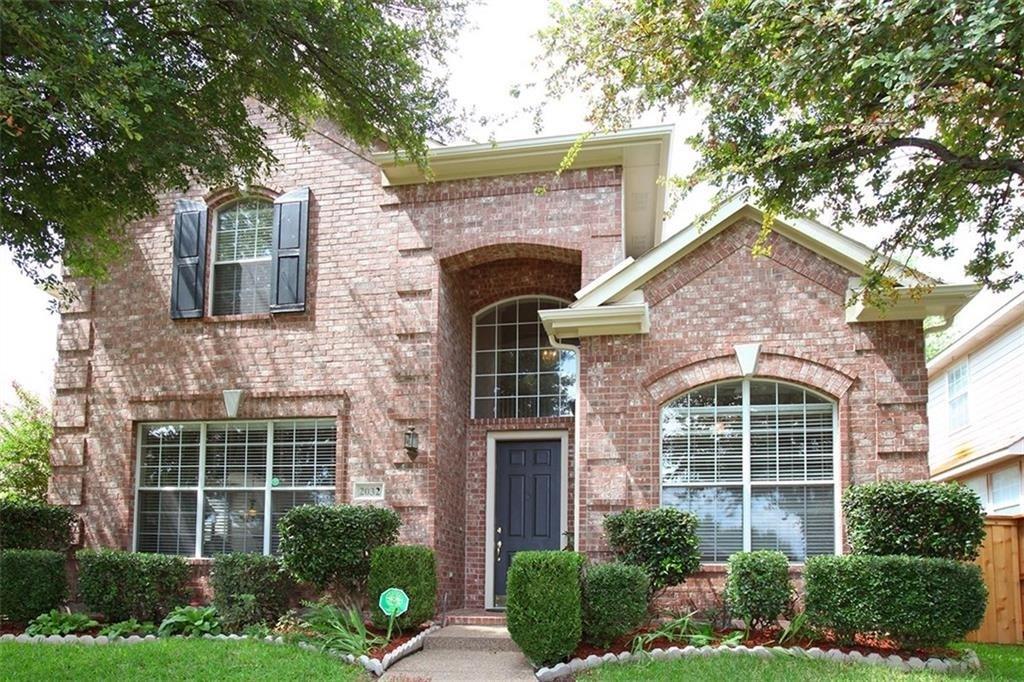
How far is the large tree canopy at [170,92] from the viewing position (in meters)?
8.33

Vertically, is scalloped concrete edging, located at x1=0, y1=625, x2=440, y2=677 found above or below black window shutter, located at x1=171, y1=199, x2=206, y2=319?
below

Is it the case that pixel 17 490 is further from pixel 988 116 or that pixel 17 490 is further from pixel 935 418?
pixel 935 418

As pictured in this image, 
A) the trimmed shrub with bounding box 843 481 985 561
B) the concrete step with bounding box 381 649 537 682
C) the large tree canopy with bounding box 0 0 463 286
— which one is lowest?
the concrete step with bounding box 381 649 537 682

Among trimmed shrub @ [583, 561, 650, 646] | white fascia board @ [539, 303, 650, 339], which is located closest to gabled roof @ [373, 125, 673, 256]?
white fascia board @ [539, 303, 650, 339]

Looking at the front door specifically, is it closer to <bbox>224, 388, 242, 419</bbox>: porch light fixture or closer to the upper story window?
<bbox>224, 388, 242, 419</bbox>: porch light fixture

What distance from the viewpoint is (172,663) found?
9586 mm

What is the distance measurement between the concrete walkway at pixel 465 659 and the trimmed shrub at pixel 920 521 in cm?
377

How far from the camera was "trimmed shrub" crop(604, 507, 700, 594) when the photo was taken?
1070cm

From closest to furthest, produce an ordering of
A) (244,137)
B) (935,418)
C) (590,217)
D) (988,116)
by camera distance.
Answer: (988,116), (244,137), (590,217), (935,418)

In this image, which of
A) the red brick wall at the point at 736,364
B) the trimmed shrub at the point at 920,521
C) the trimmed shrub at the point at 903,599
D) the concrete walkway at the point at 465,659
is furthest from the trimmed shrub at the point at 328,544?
the trimmed shrub at the point at 920,521

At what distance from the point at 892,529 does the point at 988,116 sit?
415 centimetres

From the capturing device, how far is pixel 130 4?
30.7 ft

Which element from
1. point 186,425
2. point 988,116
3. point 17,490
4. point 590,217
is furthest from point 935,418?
point 17,490

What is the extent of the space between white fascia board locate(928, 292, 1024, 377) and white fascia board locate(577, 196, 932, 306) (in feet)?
19.1
